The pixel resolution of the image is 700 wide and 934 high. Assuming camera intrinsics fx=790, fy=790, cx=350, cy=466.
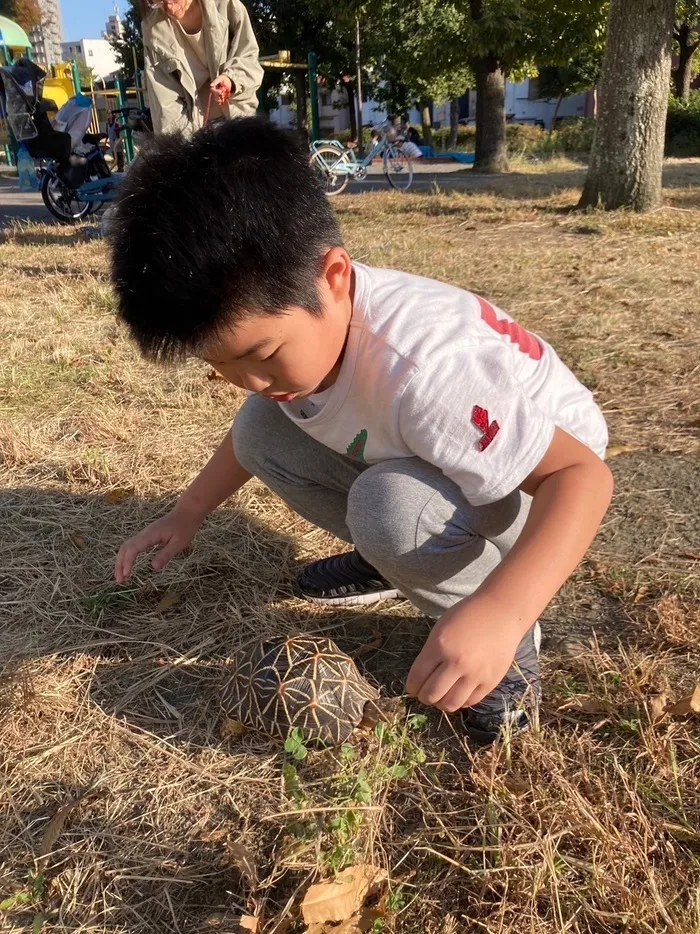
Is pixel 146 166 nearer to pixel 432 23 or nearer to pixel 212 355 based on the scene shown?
pixel 212 355

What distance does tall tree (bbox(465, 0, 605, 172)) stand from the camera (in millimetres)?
12938

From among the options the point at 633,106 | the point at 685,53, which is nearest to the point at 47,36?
the point at 685,53

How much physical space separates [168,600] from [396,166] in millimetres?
11948

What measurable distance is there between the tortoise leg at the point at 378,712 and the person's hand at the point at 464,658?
47 cm

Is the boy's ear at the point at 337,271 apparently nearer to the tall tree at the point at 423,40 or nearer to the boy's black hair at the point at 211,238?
the boy's black hair at the point at 211,238

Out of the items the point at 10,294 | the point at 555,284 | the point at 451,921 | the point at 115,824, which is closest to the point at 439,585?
the point at 451,921

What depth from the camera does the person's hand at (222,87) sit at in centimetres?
466

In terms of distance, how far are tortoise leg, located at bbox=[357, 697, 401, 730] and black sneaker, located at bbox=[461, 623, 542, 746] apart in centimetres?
15

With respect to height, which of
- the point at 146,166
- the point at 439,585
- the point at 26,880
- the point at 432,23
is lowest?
the point at 26,880

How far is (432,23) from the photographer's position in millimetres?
18891

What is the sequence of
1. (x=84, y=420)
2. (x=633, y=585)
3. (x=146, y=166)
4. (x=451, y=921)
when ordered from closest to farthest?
(x=451, y=921), (x=146, y=166), (x=633, y=585), (x=84, y=420)

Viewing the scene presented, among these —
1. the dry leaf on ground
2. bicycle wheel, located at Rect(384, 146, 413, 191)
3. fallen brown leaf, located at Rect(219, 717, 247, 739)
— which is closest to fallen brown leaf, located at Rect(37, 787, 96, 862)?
fallen brown leaf, located at Rect(219, 717, 247, 739)

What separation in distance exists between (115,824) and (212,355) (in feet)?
2.98

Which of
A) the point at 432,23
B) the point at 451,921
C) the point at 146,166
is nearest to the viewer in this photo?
the point at 451,921
